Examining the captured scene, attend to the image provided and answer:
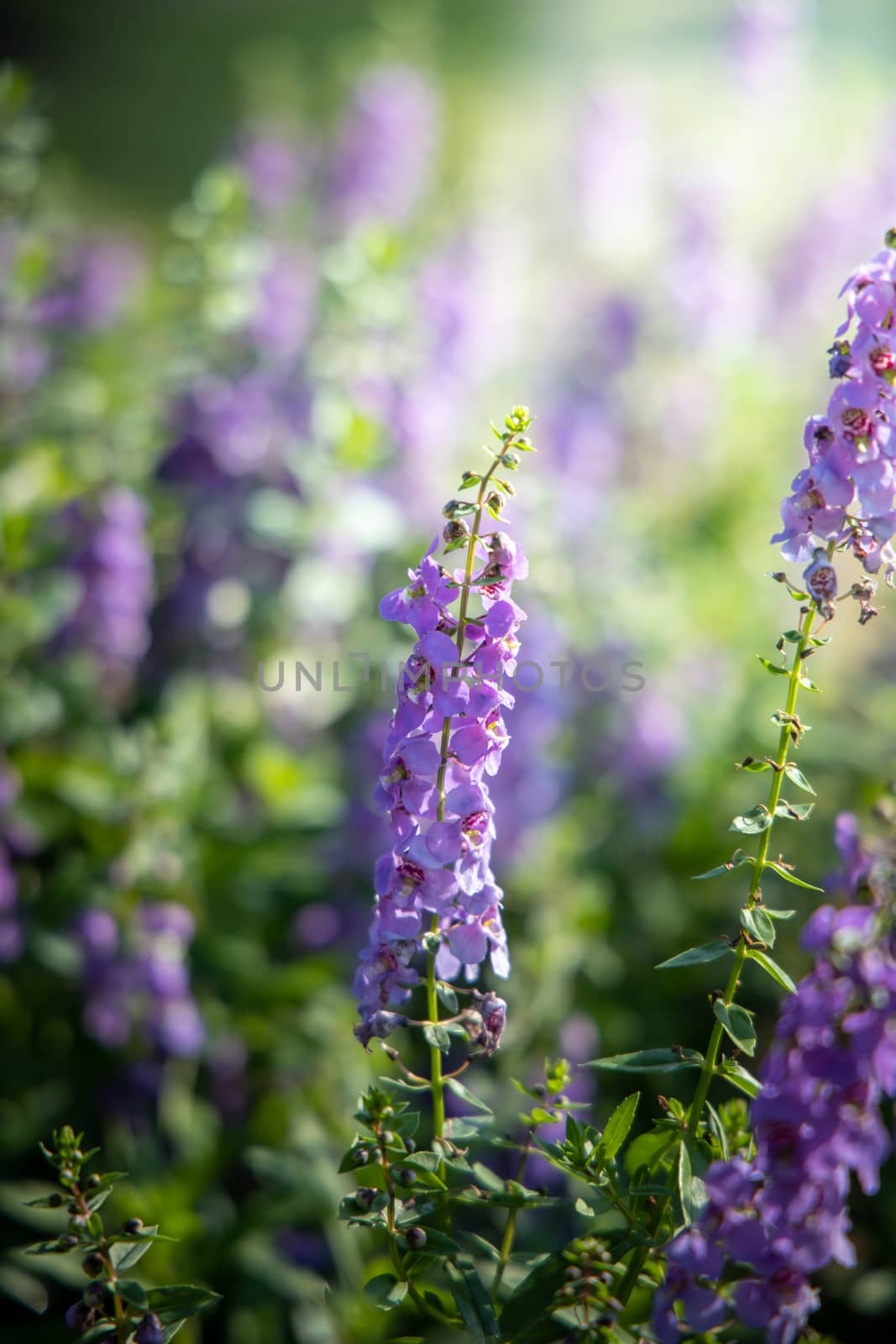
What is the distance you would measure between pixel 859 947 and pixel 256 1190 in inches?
64.5

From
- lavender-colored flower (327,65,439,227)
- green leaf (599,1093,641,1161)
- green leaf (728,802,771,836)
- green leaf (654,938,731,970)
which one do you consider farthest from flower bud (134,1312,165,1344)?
lavender-colored flower (327,65,439,227)

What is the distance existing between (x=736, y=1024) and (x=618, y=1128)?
0.58ft

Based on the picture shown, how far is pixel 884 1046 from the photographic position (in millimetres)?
856

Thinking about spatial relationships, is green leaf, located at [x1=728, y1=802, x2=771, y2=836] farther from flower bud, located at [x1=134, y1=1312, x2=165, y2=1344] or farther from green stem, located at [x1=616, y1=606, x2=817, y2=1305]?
flower bud, located at [x1=134, y1=1312, x2=165, y2=1344]

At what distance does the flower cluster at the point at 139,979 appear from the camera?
193 centimetres

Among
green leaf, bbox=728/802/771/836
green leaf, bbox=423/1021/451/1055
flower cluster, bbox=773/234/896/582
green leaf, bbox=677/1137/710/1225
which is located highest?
flower cluster, bbox=773/234/896/582

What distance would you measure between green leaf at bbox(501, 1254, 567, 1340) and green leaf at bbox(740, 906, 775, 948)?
1.12ft

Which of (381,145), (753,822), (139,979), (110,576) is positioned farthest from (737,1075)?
(381,145)

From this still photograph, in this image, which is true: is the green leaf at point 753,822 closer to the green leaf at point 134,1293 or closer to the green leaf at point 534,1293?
the green leaf at point 534,1293

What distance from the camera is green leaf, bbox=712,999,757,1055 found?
3.18 feet

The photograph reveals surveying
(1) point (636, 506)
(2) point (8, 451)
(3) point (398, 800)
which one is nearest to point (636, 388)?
(1) point (636, 506)

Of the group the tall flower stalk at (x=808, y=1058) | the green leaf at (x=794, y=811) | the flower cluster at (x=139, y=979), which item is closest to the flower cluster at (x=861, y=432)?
the tall flower stalk at (x=808, y=1058)

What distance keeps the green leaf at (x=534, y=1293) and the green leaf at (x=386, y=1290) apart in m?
0.10

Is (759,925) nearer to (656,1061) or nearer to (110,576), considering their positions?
(656,1061)
